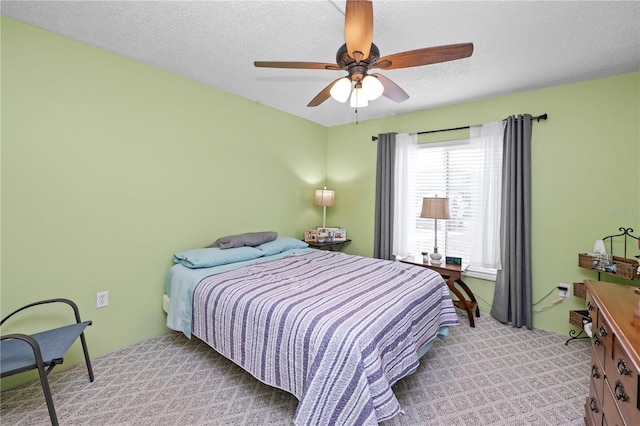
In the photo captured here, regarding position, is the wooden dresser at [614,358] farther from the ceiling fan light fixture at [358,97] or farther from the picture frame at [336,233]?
the picture frame at [336,233]

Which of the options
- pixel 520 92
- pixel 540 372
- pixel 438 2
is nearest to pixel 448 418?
pixel 540 372

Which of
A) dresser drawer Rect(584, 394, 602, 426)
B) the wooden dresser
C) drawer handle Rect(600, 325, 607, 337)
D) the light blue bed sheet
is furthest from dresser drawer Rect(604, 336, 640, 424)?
the light blue bed sheet

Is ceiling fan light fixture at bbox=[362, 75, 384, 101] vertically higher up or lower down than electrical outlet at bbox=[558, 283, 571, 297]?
higher up

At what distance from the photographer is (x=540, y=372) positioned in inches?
84.0

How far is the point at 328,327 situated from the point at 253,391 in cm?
92

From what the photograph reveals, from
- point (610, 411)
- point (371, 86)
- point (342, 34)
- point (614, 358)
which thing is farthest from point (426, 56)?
point (610, 411)

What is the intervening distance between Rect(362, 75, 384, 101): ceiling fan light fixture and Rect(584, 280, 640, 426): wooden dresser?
153 centimetres

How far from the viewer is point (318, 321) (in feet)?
4.92

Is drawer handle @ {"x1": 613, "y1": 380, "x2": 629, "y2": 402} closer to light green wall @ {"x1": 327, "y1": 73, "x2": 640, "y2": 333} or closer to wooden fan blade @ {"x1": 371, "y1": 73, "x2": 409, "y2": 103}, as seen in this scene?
wooden fan blade @ {"x1": 371, "y1": 73, "x2": 409, "y2": 103}

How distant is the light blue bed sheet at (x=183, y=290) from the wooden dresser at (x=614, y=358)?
94.5 inches

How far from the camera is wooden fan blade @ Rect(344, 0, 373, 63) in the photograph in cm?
118

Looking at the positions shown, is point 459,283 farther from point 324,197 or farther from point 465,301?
point 324,197

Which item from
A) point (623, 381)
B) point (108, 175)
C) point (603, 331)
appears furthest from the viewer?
point (108, 175)

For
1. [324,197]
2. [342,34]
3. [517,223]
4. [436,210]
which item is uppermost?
[342,34]
